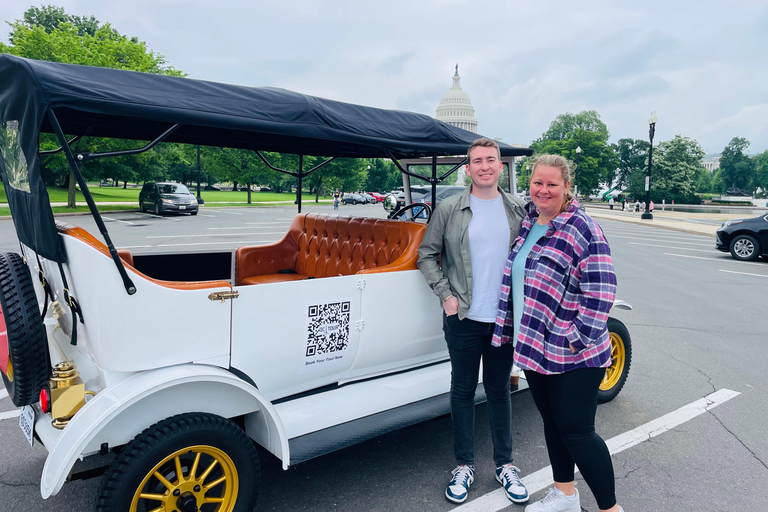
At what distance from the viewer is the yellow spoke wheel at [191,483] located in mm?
2264

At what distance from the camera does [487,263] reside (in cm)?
279

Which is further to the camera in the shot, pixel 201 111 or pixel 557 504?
pixel 557 504

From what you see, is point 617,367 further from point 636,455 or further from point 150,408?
point 150,408

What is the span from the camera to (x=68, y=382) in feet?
7.71

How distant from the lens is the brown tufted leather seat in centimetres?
383

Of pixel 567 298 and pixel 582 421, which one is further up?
pixel 567 298

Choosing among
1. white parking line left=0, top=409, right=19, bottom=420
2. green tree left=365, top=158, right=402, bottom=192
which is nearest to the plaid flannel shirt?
white parking line left=0, top=409, right=19, bottom=420

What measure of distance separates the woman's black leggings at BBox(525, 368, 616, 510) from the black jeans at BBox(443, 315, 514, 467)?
0.39 metres

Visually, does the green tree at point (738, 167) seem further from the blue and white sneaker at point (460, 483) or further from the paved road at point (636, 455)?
the blue and white sneaker at point (460, 483)

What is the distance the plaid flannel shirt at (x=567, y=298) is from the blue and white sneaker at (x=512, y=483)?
846 millimetres

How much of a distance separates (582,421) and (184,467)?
5.99 feet

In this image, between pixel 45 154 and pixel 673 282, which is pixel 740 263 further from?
pixel 45 154

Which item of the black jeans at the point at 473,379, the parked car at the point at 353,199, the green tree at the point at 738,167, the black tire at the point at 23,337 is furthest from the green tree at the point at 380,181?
the black tire at the point at 23,337

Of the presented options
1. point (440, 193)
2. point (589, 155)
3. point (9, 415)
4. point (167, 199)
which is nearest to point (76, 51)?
point (167, 199)
